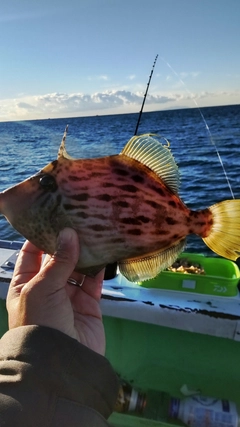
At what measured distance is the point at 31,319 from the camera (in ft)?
5.66

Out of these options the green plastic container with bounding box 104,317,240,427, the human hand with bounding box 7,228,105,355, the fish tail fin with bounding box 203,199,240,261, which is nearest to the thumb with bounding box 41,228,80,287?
the human hand with bounding box 7,228,105,355

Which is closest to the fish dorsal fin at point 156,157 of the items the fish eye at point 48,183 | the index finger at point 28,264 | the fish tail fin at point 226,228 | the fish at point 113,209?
the fish at point 113,209

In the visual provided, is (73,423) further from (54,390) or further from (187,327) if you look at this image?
(187,327)

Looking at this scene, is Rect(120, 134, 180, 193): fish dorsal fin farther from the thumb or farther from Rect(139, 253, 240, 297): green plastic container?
Rect(139, 253, 240, 297): green plastic container

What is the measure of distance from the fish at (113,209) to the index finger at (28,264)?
32cm

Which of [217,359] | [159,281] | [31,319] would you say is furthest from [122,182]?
[217,359]

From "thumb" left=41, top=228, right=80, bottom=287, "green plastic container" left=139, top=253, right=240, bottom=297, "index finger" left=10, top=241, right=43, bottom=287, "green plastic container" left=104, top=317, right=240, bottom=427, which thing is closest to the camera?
"thumb" left=41, top=228, right=80, bottom=287

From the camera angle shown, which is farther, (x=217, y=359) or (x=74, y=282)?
(x=217, y=359)

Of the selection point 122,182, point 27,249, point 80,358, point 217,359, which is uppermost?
point 122,182

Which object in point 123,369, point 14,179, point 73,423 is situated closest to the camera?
point 73,423

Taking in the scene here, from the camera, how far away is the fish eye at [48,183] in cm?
177

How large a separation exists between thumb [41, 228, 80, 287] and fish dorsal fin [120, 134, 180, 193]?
0.46 meters

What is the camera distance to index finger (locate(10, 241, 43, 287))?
2.12 metres

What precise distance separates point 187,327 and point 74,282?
1.20m
